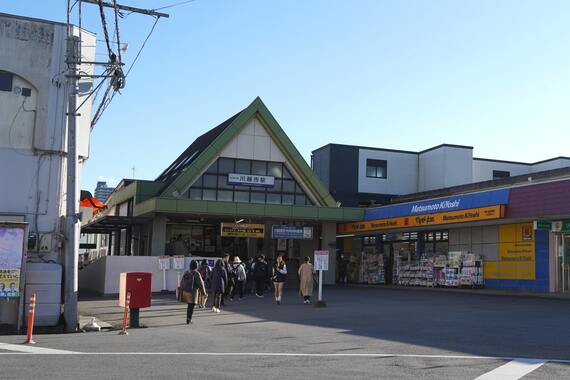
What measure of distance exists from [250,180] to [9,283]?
776 inches

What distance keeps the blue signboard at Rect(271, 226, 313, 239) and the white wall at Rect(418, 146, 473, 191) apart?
57.8 feet

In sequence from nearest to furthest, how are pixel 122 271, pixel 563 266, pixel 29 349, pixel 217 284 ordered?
pixel 29 349, pixel 217 284, pixel 563 266, pixel 122 271

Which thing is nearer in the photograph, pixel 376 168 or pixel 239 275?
pixel 239 275

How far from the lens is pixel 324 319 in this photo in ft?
54.5

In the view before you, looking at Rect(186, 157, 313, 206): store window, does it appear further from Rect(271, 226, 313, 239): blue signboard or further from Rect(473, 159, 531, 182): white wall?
Rect(473, 159, 531, 182): white wall

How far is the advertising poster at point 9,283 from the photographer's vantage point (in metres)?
15.2

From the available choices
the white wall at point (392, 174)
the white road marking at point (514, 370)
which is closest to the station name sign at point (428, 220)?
the white wall at point (392, 174)

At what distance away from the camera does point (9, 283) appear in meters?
15.3

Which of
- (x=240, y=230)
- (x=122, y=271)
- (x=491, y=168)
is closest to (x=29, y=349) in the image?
(x=122, y=271)

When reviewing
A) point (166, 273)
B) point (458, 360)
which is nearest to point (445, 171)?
point (166, 273)

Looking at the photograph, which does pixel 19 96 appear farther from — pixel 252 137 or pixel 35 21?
pixel 252 137

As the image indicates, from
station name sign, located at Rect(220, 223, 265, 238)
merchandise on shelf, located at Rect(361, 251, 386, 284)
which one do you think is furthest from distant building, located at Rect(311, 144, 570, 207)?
station name sign, located at Rect(220, 223, 265, 238)

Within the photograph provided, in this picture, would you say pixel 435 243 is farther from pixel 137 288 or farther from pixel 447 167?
pixel 137 288

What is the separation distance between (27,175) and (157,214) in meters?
14.4
